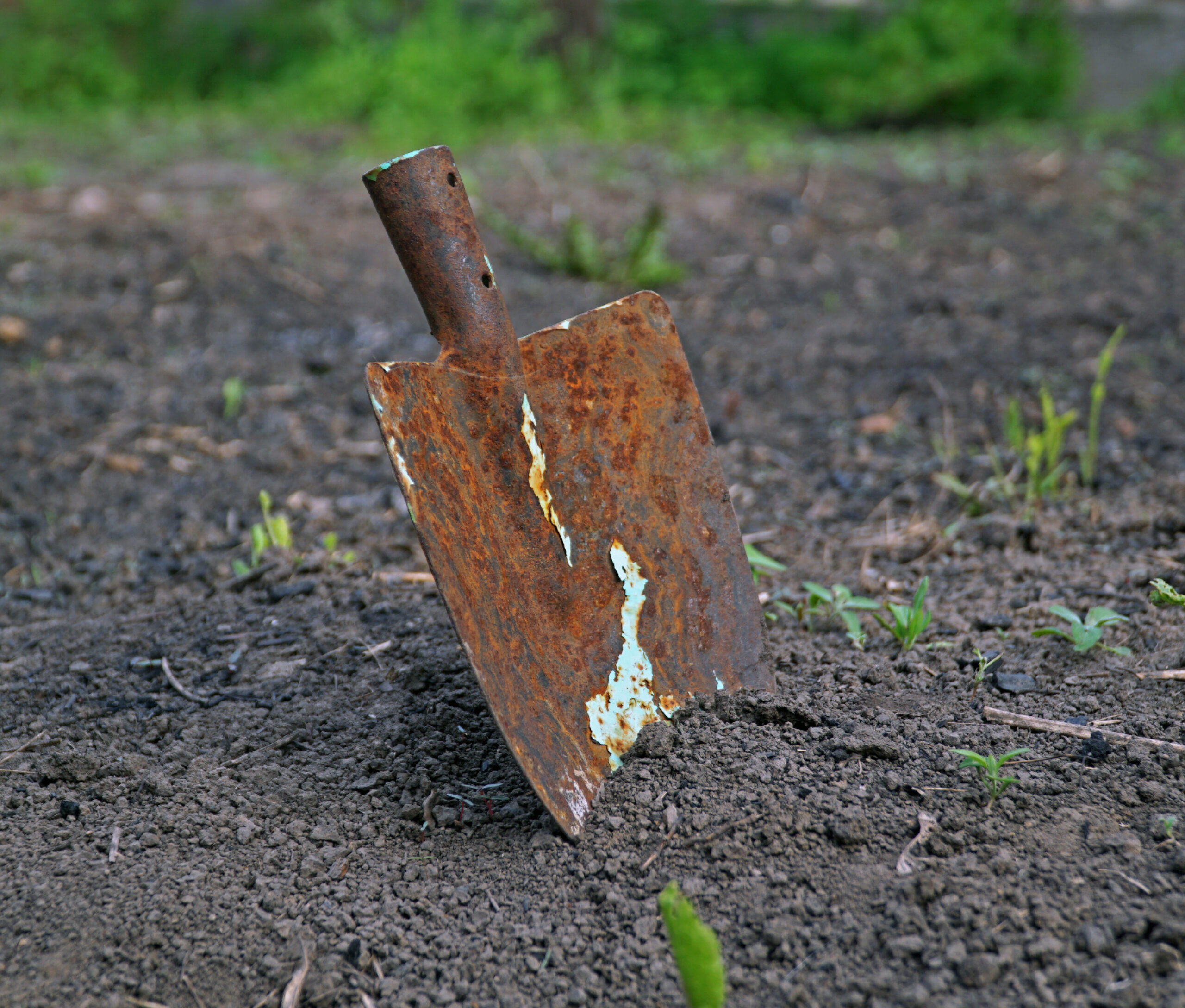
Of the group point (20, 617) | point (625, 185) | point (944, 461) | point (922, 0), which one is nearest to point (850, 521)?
point (944, 461)

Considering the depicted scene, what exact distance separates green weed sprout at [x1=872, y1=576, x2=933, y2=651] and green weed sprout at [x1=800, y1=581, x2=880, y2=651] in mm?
40

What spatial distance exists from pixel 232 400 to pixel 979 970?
2.56 m

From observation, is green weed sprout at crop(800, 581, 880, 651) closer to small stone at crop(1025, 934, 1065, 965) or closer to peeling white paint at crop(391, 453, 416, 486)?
small stone at crop(1025, 934, 1065, 965)

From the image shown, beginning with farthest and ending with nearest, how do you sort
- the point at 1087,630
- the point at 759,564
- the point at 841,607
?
the point at 759,564
the point at 841,607
the point at 1087,630

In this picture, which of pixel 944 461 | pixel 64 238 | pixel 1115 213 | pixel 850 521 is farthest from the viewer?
pixel 1115 213

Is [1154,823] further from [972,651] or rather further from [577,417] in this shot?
[577,417]

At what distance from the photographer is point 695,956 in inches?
34.4

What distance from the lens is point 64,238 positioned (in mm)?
4074

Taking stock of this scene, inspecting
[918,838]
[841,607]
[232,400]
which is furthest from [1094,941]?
[232,400]

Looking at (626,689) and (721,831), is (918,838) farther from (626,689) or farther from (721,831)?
(626,689)

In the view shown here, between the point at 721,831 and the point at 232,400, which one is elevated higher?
the point at 232,400

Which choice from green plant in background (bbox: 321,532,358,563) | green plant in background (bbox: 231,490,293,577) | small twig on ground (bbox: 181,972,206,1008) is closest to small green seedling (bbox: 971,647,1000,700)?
small twig on ground (bbox: 181,972,206,1008)

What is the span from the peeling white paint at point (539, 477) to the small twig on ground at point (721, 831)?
0.47 metres

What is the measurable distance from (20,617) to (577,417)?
4.29 feet
